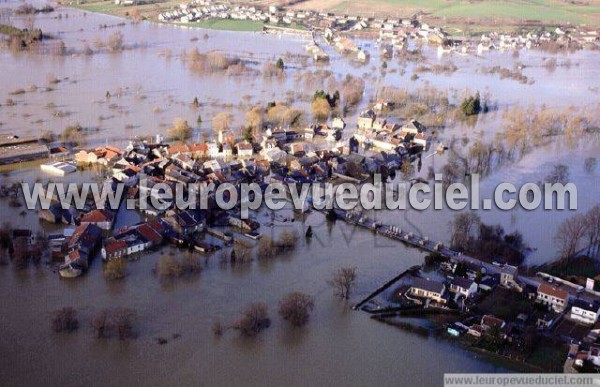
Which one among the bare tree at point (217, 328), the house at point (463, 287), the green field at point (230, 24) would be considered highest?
the green field at point (230, 24)

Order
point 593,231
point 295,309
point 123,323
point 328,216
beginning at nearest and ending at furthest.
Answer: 1. point 123,323
2. point 295,309
3. point 593,231
4. point 328,216

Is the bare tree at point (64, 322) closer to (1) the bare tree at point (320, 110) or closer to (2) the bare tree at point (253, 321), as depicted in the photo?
(2) the bare tree at point (253, 321)

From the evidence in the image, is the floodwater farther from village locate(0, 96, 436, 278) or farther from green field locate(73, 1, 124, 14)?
green field locate(73, 1, 124, 14)

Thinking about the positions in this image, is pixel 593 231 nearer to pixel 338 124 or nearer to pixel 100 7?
pixel 338 124

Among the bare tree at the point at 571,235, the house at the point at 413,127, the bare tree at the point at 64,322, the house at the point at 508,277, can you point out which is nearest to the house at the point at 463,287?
the house at the point at 508,277

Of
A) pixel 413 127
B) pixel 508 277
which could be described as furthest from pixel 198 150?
pixel 508 277

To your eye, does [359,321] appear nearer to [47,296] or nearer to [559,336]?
[559,336]
